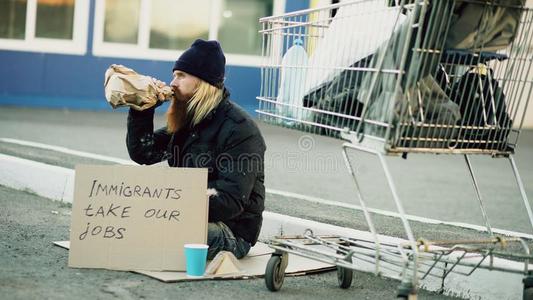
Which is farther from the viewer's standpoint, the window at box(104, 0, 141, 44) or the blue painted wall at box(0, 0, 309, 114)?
the window at box(104, 0, 141, 44)

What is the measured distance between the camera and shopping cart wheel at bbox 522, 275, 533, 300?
4574mm

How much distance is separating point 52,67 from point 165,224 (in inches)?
455

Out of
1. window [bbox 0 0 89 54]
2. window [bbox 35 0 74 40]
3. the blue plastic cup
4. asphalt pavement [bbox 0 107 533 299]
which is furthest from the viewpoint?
window [bbox 35 0 74 40]

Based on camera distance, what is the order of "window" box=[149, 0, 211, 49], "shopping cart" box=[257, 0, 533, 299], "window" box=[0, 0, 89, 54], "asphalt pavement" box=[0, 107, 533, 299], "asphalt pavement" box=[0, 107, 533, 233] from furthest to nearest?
"window" box=[149, 0, 211, 49], "window" box=[0, 0, 89, 54], "asphalt pavement" box=[0, 107, 533, 233], "asphalt pavement" box=[0, 107, 533, 299], "shopping cart" box=[257, 0, 533, 299]

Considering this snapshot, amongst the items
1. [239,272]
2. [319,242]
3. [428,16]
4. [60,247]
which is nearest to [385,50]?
[428,16]

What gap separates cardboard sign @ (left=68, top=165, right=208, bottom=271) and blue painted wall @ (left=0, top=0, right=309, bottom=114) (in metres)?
11.2

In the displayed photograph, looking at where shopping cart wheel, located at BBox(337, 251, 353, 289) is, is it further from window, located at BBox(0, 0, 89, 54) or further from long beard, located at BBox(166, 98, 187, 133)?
window, located at BBox(0, 0, 89, 54)

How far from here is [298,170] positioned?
10891 millimetres

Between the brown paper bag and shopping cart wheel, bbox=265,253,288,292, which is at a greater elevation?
the brown paper bag

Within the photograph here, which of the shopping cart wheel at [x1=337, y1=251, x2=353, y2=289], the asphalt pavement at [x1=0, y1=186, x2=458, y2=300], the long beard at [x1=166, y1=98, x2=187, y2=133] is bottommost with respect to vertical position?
the asphalt pavement at [x1=0, y1=186, x2=458, y2=300]

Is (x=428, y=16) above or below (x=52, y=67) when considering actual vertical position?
above

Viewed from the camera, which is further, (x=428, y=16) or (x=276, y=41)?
(x=276, y=41)

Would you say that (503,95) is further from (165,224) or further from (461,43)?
(165,224)

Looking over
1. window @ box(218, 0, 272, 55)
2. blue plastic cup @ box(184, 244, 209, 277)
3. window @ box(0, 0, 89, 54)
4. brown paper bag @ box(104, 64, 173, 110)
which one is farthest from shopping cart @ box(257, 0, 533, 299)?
window @ box(218, 0, 272, 55)
